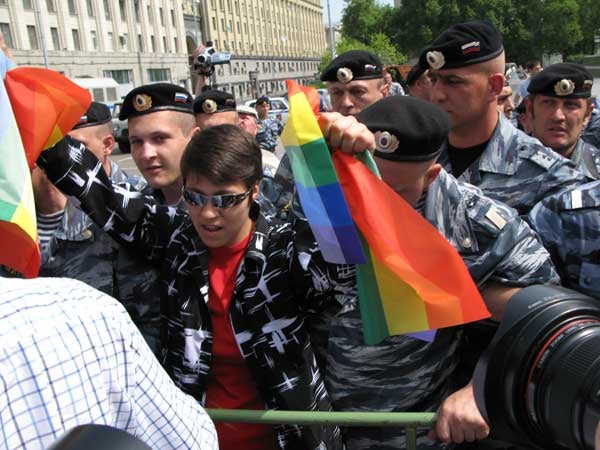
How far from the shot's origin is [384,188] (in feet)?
5.60

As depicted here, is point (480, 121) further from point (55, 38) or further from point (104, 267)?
point (55, 38)

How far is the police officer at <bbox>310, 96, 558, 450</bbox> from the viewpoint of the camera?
6.32ft

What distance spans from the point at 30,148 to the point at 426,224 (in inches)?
52.7

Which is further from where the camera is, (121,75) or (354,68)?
(121,75)

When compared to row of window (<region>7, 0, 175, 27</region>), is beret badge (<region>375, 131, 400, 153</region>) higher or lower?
lower

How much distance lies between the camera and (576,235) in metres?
2.06

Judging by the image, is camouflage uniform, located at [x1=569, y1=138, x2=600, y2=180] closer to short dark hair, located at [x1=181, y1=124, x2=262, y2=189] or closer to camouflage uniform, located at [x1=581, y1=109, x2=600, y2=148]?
camouflage uniform, located at [x1=581, y1=109, x2=600, y2=148]

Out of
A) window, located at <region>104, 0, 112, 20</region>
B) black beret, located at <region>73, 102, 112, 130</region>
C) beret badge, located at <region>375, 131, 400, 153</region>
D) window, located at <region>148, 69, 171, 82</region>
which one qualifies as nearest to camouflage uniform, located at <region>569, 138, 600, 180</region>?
beret badge, located at <region>375, 131, 400, 153</region>

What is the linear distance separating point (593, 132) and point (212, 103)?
313cm

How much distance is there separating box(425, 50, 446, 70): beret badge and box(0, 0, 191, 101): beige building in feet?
135

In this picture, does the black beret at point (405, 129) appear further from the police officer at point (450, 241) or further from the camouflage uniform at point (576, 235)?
the camouflage uniform at point (576, 235)

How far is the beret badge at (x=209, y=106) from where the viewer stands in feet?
14.3

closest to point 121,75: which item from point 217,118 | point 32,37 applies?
point 32,37

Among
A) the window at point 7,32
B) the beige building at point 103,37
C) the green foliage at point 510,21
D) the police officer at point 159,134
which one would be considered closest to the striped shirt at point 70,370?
the police officer at point 159,134
